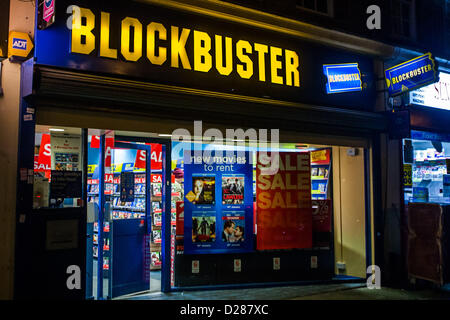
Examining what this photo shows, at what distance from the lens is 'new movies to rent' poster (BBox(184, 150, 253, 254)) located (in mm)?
7613

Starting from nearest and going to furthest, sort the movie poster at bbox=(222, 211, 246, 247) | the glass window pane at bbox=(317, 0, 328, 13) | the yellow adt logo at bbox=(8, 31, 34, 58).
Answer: the yellow adt logo at bbox=(8, 31, 34, 58), the movie poster at bbox=(222, 211, 246, 247), the glass window pane at bbox=(317, 0, 328, 13)

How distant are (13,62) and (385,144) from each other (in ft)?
23.8

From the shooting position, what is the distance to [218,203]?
7785 mm

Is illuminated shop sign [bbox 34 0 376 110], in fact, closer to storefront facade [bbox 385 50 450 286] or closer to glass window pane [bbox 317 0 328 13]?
glass window pane [bbox 317 0 328 13]

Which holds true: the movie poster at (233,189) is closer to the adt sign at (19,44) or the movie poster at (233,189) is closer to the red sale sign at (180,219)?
the red sale sign at (180,219)

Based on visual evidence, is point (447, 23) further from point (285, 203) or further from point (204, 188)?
point (204, 188)

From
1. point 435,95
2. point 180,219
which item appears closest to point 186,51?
point 180,219

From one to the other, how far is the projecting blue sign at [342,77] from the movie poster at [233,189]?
101 inches

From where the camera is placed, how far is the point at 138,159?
7.54 meters

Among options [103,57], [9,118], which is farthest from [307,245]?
[9,118]

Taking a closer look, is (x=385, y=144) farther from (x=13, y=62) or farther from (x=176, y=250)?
(x=13, y=62)

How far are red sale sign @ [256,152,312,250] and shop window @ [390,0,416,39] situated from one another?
4.53 metres

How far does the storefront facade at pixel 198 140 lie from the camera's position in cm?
547

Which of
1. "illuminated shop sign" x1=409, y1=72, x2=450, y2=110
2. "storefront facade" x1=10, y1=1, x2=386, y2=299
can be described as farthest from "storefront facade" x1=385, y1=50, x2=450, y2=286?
"storefront facade" x1=10, y1=1, x2=386, y2=299
